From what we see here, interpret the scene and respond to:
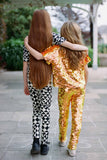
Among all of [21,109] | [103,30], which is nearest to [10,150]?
[21,109]

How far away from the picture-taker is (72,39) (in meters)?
2.67

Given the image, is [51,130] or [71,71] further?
[51,130]

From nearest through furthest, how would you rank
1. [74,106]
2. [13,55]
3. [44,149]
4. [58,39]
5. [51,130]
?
[58,39], [74,106], [44,149], [51,130], [13,55]

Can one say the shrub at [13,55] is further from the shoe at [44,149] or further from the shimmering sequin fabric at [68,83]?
the shimmering sequin fabric at [68,83]

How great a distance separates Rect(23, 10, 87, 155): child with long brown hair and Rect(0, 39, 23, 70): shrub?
408 inches

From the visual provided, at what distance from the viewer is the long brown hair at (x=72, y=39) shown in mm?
2654

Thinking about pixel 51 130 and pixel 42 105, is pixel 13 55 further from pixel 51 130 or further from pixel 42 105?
pixel 42 105

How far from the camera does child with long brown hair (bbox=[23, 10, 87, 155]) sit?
258 centimetres

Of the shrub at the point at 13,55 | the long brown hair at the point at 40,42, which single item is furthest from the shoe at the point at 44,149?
the shrub at the point at 13,55

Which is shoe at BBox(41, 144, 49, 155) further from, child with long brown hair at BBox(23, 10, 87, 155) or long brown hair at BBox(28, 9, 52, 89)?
long brown hair at BBox(28, 9, 52, 89)

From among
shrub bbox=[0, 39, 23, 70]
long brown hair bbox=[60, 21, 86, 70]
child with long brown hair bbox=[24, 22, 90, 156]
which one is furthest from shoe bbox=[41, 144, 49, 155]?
shrub bbox=[0, 39, 23, 70]

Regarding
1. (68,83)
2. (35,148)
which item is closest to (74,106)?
(68,83)

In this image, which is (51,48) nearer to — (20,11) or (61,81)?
(61,81)

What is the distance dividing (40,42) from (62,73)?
424mm
